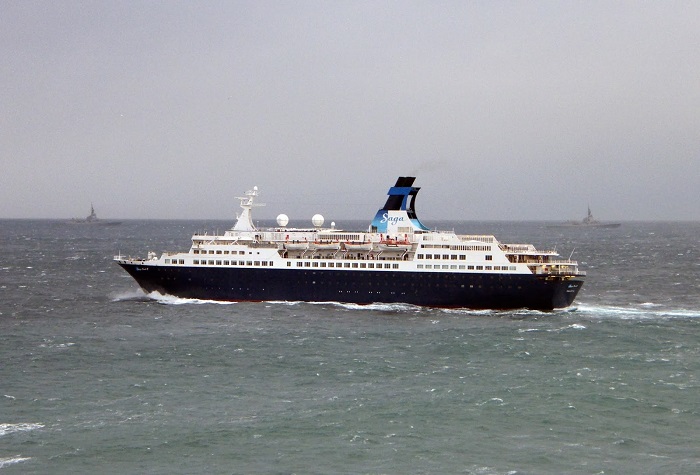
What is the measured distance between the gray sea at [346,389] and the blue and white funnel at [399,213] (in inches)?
294

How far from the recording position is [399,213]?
66438mm

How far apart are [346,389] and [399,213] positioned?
29.4 m

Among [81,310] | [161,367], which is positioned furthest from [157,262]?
[161,367]

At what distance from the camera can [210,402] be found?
36.7 meters

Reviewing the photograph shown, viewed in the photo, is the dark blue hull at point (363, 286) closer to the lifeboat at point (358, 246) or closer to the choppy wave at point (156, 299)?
the choppy wave at point (156, 299)

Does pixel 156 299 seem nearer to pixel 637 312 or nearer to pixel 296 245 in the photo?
pixel 296 245

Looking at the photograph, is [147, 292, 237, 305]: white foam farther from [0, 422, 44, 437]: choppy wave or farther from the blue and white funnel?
[0, 422, 44, 437]: choppy wave

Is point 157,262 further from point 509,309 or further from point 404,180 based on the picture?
point 509,309

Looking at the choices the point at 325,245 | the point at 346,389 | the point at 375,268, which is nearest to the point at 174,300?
the point at 325,245

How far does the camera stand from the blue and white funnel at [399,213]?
66062mm

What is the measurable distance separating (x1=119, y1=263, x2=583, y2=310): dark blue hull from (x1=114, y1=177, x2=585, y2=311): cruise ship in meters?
0.07

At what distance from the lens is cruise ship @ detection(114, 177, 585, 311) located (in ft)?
199

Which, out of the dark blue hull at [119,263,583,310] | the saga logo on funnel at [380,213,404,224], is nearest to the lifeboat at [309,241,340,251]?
the dark blue hull at [119,263,583,310]

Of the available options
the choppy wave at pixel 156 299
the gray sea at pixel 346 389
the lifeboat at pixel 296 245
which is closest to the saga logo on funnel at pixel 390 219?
the lifeboat at pixel 296 245
